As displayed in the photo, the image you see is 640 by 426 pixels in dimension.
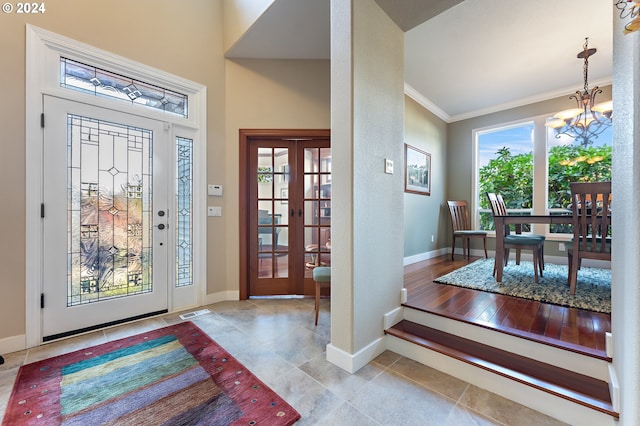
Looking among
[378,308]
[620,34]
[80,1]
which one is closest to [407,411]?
[378,308]

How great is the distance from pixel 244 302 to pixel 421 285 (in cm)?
211

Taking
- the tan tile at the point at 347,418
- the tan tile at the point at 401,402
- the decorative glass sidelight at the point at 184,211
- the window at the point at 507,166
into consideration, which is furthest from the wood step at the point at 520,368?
the window at the point at 507,166

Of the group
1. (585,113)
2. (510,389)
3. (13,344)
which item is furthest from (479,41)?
(13,344)

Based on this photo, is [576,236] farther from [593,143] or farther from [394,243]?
[593,143]

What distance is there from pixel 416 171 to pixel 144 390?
4.26m

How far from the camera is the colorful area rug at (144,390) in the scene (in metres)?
1.37

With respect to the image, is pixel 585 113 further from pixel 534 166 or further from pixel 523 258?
pixel 523 258

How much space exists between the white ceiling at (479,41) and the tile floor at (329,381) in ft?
8.87

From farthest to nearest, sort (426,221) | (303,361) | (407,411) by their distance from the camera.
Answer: (426,221) → (303,361) → (407,411)

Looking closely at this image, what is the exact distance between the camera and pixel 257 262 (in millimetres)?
3365

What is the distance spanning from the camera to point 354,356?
1.77 m

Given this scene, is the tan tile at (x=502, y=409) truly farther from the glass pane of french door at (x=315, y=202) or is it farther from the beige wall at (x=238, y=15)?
the beige wall at (x=238, y=15)

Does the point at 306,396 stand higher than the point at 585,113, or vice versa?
the point at 585,113

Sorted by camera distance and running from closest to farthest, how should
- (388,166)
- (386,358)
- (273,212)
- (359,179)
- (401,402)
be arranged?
(401,402) < (359,179) < (386,358) < (388,166) < (273,212)
